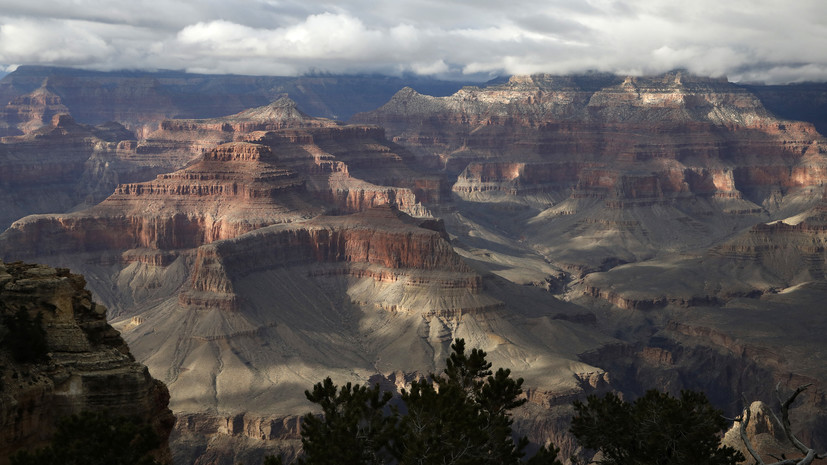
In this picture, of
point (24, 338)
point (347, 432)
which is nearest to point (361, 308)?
point (347, 432)

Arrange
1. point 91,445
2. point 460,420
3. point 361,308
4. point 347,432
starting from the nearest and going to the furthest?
point 91,445 → point 460,420 → point 347,432 → point 361,308

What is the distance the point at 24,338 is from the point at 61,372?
1927 millimetres

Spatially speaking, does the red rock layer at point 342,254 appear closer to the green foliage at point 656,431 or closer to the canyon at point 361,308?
the canyon at point 361,308

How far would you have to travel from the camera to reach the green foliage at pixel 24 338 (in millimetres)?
39094

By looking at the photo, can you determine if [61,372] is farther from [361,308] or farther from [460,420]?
[361,308]

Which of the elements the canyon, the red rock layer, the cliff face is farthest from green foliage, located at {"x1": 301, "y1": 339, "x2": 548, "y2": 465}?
the red rock layer

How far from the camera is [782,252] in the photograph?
194625 millimetres

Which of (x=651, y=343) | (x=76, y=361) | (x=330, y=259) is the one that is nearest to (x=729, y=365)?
(x=651, y=343)

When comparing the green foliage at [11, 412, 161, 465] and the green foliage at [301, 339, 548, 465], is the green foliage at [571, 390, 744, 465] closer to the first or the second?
the green foliage at [301, 339, 548, 465]

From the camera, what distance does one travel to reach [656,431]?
47.3 meters

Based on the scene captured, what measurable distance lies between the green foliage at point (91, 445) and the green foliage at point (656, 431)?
75.9 ft

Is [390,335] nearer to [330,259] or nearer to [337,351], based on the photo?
[337,351]

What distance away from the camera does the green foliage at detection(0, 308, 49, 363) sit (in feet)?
128

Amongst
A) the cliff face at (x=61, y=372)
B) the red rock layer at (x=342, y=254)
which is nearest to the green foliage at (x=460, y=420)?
the cliff face at (x=61, y=372)
